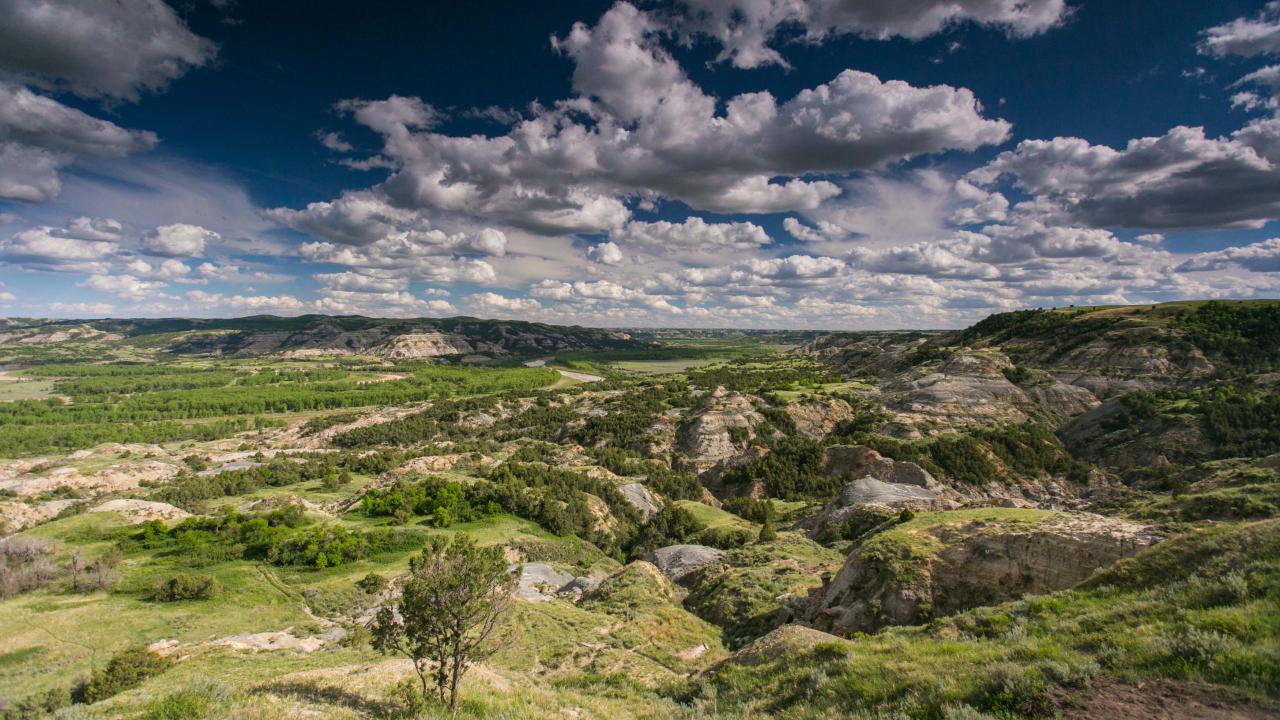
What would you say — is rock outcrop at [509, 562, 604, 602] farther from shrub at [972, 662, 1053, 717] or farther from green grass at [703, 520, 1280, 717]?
shrub at [972, 662, 1053, 717]

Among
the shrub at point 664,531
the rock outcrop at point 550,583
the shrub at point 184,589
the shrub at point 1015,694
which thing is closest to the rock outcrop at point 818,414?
the shrub at point 664,531

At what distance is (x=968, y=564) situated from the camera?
21703mm

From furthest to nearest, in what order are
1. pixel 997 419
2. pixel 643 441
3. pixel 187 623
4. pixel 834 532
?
pixel 643 441 < pixel 997 419 < pixel 834 532 < pixel 187 623

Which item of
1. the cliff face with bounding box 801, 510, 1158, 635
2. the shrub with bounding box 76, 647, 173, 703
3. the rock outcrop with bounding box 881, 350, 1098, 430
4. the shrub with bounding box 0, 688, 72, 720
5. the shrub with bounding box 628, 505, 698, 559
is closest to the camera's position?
the shrub with bounding box 0, 688, 72, 720

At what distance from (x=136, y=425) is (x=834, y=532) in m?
176

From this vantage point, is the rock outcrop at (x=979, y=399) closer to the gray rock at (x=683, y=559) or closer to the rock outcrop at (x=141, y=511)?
the gray rock at (x=683, y=559)

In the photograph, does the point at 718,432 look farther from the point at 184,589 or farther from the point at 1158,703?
the point at 1158,703

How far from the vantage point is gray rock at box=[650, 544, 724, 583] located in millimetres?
39969

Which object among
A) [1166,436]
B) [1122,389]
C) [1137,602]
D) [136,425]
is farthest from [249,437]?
[1122,389]

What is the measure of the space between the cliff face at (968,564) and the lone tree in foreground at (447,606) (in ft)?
55.0

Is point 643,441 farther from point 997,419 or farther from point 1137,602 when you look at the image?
point 1137,602

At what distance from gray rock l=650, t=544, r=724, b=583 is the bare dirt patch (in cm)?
3235

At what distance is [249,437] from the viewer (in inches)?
4791

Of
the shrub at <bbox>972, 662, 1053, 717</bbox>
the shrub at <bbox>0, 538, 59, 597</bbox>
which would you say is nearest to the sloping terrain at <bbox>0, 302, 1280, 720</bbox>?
Answer: the shrub at <bbox>972, 662, 1053, 717</bbox>
